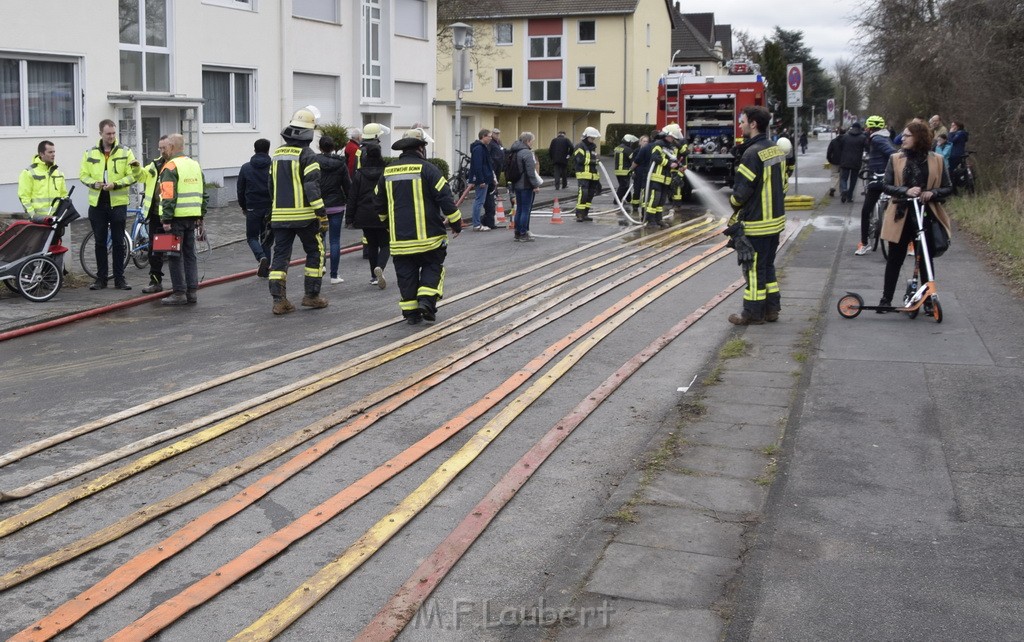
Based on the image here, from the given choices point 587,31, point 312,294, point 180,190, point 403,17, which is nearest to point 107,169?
point 180,190

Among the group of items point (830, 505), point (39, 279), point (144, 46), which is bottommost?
point (830, 505)

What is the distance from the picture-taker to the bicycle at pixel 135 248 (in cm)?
1350

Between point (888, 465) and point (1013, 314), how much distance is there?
517 cm

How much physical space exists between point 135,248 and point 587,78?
48.5 metres

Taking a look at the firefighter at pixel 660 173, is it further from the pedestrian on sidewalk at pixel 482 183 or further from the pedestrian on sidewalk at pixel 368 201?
the pedestrian on sidewalk at pixel 368 201

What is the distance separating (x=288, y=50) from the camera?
25922 mm

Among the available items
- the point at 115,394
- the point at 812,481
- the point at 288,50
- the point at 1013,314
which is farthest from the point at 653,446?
the point at 288,50

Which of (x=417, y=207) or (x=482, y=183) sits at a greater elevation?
(x=482, y=183)

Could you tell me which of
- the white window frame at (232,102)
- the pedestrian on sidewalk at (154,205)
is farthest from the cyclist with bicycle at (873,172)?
the white window frame at (232,102)

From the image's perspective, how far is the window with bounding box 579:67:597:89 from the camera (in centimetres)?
6044

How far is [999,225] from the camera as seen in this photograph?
1598cm

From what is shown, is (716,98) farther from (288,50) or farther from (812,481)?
(812,481)

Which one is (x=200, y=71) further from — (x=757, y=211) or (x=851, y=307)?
(x=851, y=307)

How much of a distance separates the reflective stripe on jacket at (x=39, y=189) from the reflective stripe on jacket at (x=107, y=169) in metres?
0.29
